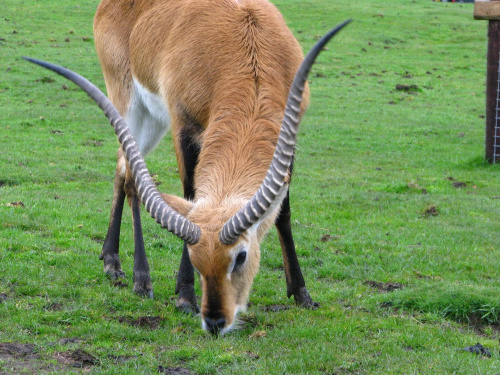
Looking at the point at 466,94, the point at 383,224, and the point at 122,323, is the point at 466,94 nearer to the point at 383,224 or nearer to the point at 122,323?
the point at 383,224

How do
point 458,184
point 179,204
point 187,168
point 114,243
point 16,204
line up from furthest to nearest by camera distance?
point 458,184 → point 16,204 → point 114,243 → point 187,168 → point 179,204

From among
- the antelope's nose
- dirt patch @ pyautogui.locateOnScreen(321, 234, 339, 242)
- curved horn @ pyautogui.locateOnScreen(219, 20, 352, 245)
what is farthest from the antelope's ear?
dirt patch @ pyautogui.locateOnScreen(321, 234, 339, 242)

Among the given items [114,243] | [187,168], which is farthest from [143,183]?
[114,243]

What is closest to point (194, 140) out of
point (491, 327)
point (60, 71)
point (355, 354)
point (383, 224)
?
point (60, 71)

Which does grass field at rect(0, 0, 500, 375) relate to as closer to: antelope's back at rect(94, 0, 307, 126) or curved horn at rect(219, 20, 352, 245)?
curved horn at rect(219, 20, 352, 245)

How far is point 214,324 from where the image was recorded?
4867 mm

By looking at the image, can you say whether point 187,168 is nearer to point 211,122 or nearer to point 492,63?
point 211,122

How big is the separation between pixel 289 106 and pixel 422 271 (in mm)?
3713

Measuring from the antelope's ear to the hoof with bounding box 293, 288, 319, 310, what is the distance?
5.68 feet

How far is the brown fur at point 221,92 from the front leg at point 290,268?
0.96 metres

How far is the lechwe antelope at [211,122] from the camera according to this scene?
15.7 ft

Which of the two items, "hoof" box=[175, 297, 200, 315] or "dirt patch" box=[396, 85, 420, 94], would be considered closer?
"hoof" box=[175, 297, 200, 315]

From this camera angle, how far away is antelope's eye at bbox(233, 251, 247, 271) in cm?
494

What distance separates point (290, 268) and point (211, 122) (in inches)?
65.3
